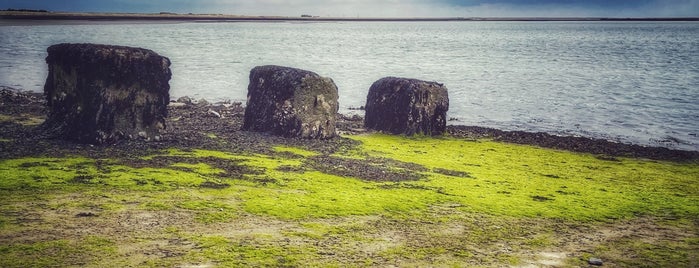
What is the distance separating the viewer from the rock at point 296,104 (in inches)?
612

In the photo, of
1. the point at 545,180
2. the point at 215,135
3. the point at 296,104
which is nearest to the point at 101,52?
the point at 215,135

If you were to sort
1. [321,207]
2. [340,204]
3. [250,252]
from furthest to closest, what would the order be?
1. [340,204]
2. [321,207]
3. [250,252]

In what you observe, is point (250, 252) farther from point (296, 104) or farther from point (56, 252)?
point (296, 104)

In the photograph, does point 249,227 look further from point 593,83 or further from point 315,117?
point 593,83

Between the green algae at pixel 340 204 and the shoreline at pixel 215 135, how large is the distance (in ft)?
3.30

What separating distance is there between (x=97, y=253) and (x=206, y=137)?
28.4ft

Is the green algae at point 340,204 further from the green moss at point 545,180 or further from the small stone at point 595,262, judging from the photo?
the small stone at point 595,262

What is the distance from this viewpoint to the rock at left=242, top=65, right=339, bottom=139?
15.5m

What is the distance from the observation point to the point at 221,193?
9.52 meters

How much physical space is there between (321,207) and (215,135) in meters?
7.29

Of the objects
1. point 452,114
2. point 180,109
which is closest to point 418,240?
point 180,109

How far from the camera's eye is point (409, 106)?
17859 millimetres

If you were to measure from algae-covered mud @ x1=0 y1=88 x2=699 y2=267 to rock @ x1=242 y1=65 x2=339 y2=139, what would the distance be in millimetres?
736

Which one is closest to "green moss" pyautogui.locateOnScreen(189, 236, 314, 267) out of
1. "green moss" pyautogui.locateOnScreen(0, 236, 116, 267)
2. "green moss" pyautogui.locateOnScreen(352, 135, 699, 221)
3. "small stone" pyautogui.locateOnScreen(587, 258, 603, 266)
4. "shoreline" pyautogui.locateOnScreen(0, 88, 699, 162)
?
"green moss" pyautogui.locateOnScreen(0, 236, 116, 267)
